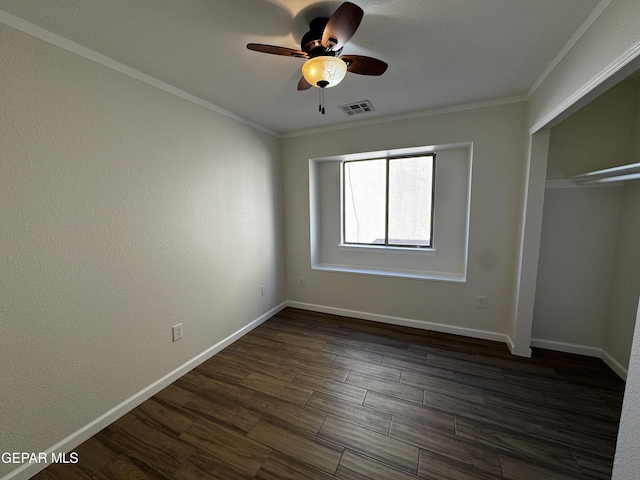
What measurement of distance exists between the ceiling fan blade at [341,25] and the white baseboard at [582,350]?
3058 millimetres

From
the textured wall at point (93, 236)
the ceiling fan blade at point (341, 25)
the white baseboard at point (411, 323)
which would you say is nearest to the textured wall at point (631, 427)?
→ the ceiling fan blade at point (341, 25)

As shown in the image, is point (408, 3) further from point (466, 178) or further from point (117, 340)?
point (117, 340)

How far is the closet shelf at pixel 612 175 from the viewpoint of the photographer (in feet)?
4.86

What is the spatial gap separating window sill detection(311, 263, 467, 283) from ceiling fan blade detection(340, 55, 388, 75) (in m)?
2.12

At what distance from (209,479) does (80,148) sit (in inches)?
79.1

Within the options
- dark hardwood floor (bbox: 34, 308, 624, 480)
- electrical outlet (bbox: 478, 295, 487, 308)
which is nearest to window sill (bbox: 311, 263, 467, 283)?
electrical outlet (bbox: 478, 295, 487, 308)

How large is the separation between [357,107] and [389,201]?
48.5 inches

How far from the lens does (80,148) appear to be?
147 cm

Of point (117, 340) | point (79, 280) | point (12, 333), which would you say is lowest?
point (117, 340)

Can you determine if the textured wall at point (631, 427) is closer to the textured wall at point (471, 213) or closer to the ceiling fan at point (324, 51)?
the ceiling fan at point (324, 51)

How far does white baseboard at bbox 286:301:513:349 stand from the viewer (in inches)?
101

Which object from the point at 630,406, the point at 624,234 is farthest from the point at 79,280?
the point at 624,234

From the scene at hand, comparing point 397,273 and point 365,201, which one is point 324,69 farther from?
point 397,273

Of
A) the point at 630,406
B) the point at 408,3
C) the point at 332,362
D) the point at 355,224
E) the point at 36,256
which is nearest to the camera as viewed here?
the point at 630,406
